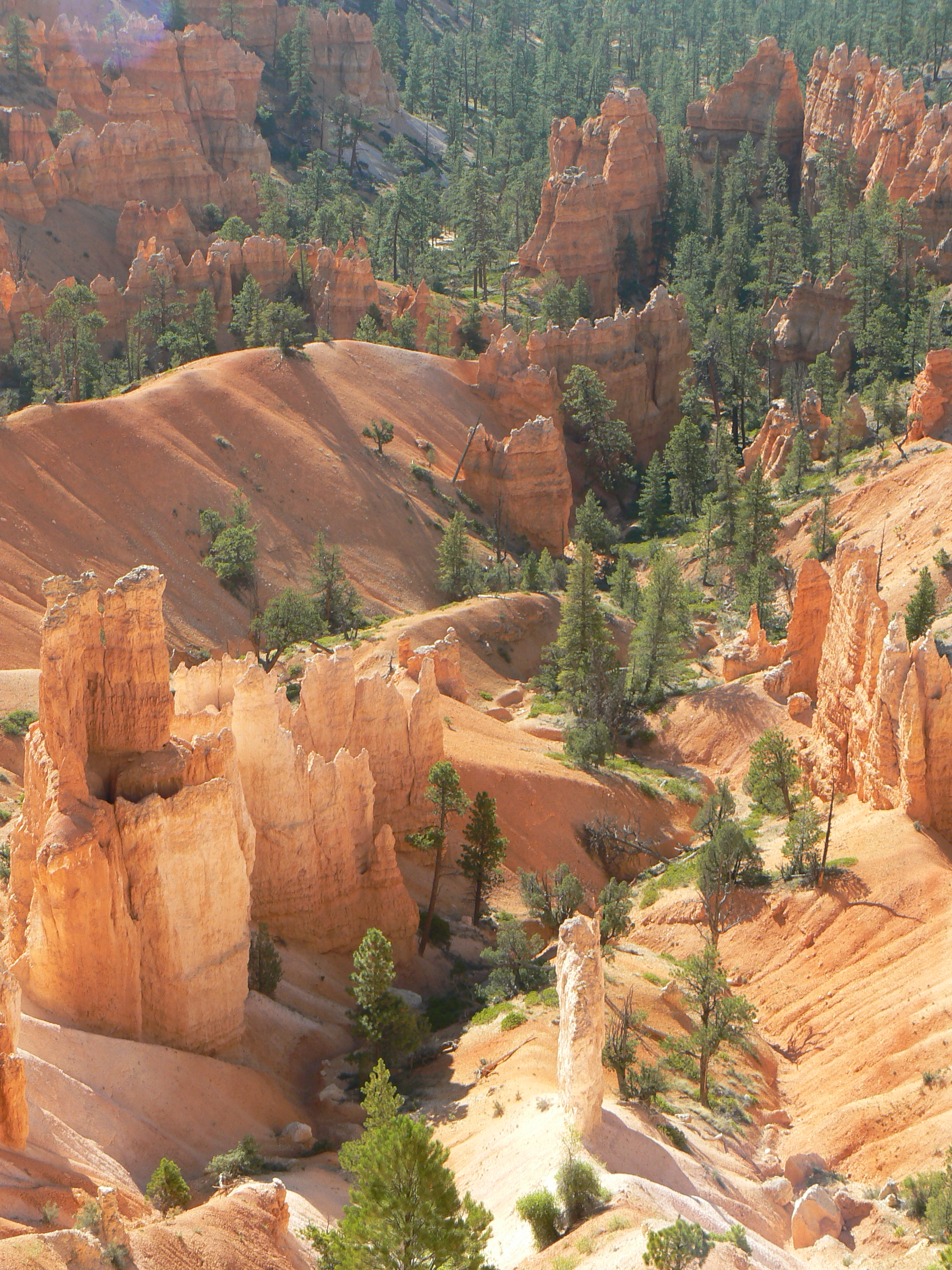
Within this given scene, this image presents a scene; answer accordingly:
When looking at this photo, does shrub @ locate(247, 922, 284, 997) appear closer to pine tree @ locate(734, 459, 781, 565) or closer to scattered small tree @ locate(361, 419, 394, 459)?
pine tree @ locate(734, 459, 781, 565)

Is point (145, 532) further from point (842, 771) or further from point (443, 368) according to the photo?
point (842, 771)

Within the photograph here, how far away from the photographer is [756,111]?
13025 centimetres

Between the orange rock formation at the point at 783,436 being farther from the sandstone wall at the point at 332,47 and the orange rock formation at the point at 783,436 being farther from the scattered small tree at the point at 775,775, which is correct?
the sandstone wall at the point at 332,47

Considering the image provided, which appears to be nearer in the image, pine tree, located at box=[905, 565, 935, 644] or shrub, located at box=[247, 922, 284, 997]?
shrub, located at box=[247, 922, 284, 997]

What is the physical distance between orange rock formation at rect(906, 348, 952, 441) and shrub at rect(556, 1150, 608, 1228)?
58.1 metres

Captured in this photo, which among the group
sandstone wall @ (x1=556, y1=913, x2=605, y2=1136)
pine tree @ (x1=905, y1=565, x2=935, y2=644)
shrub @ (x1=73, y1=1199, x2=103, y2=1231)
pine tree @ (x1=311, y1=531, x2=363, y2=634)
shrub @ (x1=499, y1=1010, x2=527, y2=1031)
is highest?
shrub @ (x1=73, y1=1199, x2=103, y2=1231)

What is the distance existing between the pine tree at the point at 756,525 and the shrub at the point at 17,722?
123 ft

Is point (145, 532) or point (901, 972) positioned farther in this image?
point (145, 532)

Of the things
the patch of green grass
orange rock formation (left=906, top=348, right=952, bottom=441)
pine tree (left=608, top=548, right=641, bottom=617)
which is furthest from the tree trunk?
orange rock formation (left=906, top=348, right=952, bottom=441)

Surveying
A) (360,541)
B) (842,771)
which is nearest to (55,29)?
(360,541)

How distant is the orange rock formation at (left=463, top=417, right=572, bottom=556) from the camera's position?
85375 millimetres

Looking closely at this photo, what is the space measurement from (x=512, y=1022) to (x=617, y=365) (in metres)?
69.1

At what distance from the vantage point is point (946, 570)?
6162 centimetres

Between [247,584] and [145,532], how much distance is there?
5.34 metres
